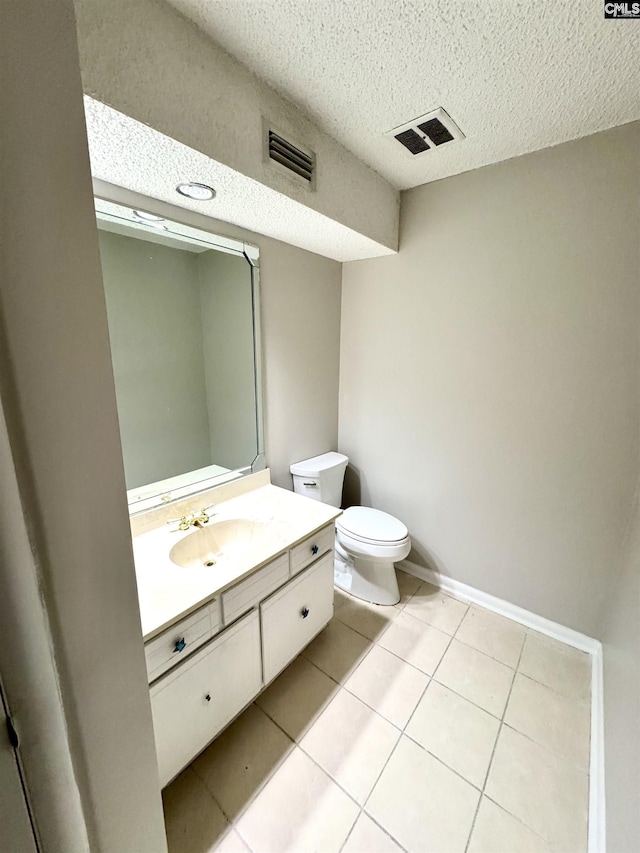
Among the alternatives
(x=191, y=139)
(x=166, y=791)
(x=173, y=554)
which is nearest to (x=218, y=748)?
(x=166, y=791)

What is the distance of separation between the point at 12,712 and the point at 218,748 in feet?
3.82

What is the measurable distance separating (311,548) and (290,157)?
60.2 inches

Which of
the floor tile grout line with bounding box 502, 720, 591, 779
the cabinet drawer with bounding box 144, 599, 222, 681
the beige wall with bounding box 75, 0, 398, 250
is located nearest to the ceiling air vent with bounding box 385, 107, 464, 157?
the beige wall with bounding box 75, 0, 398, 250

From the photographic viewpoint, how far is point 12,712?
454mm

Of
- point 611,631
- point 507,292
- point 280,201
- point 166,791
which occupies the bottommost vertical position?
point 166,791

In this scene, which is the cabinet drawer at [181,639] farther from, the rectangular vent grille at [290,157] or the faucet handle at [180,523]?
the rectangular vent grille at [290,157]

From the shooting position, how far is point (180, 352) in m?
1.62

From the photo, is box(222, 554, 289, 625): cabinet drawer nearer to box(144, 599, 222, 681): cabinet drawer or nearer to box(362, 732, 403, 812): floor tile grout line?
box(144, 599, 222, 681): cabinet drawer

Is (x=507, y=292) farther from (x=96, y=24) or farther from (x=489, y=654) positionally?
(x=489, y=654)

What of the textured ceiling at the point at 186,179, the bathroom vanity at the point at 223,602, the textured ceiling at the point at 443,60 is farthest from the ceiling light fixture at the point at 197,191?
the bathroom vanity at the point at 223,602

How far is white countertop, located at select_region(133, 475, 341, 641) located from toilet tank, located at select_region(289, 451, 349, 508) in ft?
0.79

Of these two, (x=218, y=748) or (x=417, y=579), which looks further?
(x=417, y=579)

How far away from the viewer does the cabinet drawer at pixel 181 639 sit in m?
0.93

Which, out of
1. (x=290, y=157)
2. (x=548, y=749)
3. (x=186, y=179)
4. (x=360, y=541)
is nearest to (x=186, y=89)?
(x=186, y=179)
